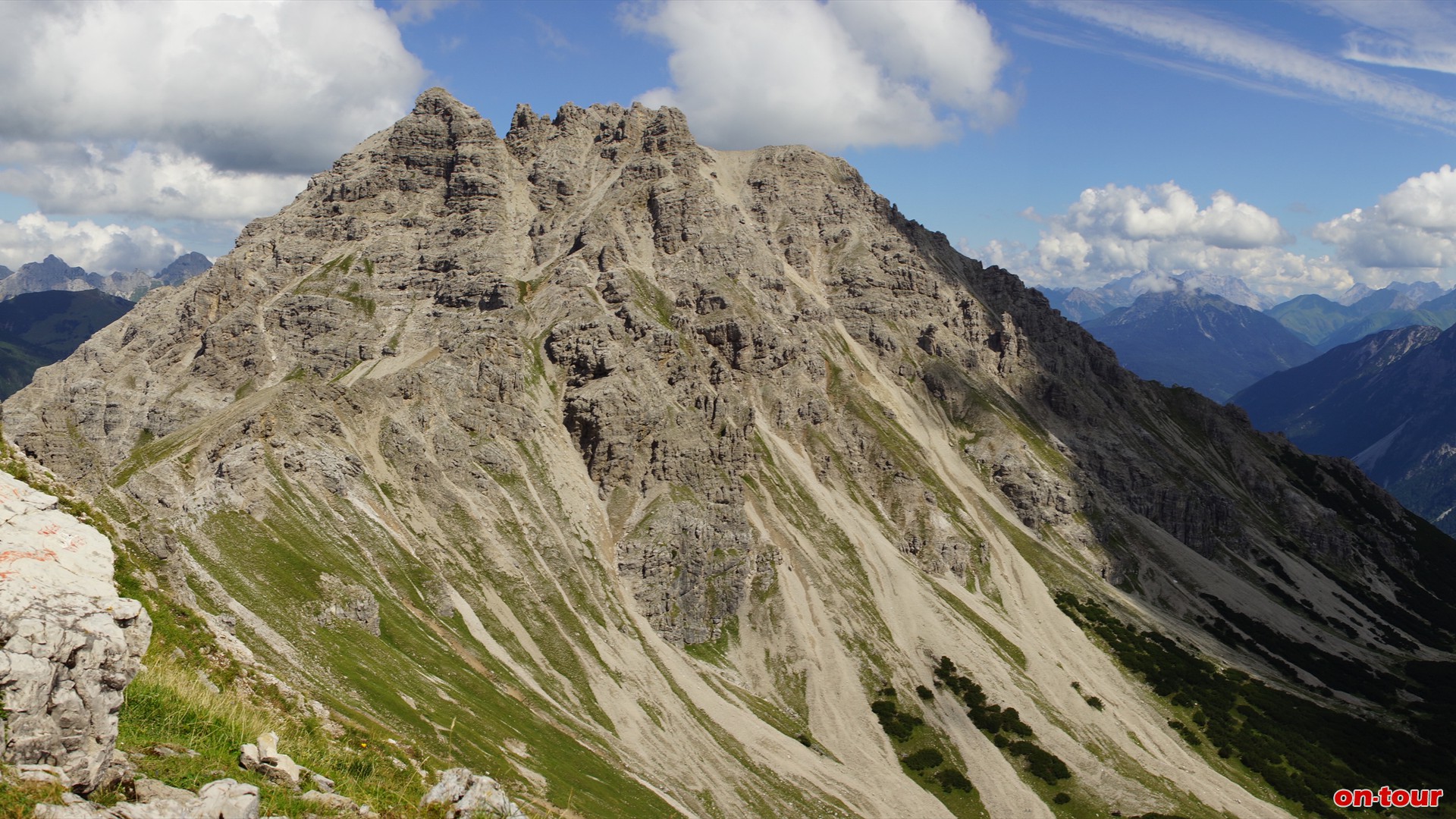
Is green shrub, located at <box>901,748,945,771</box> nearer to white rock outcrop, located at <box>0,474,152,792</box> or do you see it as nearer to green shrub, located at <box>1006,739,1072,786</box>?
green shrub, located at <box>1006,739,1072,786</box>

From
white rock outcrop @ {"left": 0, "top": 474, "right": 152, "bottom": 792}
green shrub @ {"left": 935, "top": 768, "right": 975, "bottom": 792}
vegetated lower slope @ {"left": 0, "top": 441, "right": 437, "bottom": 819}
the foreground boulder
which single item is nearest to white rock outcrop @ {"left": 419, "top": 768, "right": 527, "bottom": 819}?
vegetated lower slope @ {"left": 0, "top": 441, "right": 437, "bottom": 819}

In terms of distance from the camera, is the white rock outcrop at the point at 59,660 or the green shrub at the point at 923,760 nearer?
the white rock outcrop at the point at 59,660

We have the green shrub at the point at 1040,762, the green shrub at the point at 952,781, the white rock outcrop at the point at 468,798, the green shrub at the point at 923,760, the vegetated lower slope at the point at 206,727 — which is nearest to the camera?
the vegetated lower slope at the point at 206,727

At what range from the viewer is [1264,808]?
13912cm

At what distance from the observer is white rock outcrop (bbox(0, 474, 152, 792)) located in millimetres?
13602

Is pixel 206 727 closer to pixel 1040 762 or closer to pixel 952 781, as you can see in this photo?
pixel 952 781

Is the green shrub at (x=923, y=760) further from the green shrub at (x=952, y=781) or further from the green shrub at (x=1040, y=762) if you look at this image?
the green shrub at (x=1040, y=762)

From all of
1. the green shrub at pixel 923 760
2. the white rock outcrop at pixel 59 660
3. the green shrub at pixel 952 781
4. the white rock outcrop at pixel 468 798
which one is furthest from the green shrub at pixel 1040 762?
the white rock outcrop at pixel 59 660

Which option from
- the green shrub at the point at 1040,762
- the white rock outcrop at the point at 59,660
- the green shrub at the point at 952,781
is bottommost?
the green shrub at the point at 952,781

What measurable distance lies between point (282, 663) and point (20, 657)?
63.3 meters

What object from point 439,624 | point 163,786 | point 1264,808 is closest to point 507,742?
point 439,624

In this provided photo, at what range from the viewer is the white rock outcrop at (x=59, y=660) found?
535 inches

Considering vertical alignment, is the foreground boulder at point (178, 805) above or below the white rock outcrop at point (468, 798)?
above

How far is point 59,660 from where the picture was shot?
1434cm
